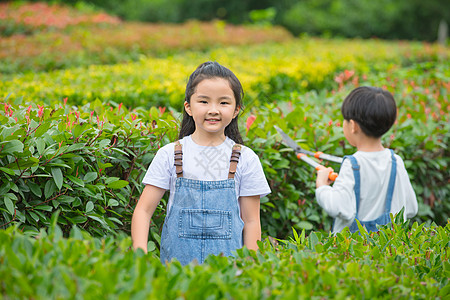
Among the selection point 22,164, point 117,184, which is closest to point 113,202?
point 117,184

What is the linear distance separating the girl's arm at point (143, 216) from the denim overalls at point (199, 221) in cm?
11

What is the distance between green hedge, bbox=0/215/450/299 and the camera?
1.49 m

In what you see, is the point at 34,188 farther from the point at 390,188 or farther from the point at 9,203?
the point at 390,188

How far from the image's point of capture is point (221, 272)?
181cm

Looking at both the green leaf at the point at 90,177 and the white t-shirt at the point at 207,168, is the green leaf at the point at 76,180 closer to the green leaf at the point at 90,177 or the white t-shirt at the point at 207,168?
the green leaf at the point at 90,177

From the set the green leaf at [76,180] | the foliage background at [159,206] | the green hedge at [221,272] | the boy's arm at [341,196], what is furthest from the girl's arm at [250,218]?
the green leaf at [76,180]

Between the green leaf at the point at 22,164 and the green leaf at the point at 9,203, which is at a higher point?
the green leaf at the point at 22,164

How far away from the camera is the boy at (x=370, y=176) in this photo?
9.39ft

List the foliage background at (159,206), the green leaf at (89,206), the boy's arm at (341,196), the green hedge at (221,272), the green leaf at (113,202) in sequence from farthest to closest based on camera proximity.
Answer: the boy's arm at (341,196) < the green leaf at (113,202) < the green leaf at (89,206) < the foliage background at (159,206) < the green hedge at (221,272)

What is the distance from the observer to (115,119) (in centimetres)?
288

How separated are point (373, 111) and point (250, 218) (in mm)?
1042

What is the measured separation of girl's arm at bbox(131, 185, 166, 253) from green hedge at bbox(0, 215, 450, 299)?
0.42m

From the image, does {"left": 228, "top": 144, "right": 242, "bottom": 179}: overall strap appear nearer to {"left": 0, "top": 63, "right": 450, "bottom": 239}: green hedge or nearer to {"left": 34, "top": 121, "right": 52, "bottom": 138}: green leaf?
{"left": 0, "top": 63, "right": 450, "bottom": 239}: green hedge

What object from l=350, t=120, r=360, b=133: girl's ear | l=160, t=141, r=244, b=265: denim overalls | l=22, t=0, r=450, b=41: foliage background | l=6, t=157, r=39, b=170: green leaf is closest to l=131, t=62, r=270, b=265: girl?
l=160, t=141, r=244, b=265: denim overalls
